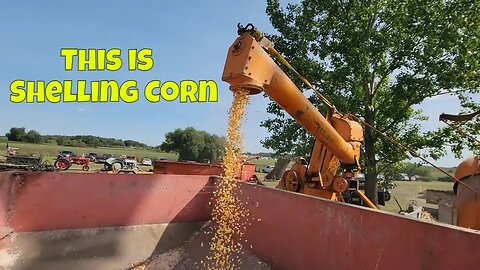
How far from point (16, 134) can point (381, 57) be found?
78316mm

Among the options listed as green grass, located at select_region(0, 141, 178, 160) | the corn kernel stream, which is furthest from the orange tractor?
green grass, located at select_region(0, 141, 178, 160)

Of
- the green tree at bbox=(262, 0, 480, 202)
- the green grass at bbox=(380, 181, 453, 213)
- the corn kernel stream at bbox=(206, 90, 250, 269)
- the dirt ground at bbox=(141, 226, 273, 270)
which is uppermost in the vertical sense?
the green tree at bbox=(262, 0, 480, 202)

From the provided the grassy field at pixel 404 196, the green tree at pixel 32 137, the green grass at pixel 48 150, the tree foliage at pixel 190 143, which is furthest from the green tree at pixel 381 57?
the green tree at pixel 32 137

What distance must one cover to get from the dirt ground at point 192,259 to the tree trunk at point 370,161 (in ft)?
32.6

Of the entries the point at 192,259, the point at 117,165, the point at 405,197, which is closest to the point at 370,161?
the point at 405,197

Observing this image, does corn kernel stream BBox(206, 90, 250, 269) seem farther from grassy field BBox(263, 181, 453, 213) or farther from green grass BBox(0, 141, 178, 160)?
green grass BBox(0, 141, 178, 160)

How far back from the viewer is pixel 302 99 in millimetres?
4219

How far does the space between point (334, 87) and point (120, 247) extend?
33.6ft

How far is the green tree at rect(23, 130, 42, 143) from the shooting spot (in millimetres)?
75000

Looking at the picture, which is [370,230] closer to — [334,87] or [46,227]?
[46,227]

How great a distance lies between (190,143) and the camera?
73812mm

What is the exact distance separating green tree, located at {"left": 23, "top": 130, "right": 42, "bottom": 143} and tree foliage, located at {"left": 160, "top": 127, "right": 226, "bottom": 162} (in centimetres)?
2418

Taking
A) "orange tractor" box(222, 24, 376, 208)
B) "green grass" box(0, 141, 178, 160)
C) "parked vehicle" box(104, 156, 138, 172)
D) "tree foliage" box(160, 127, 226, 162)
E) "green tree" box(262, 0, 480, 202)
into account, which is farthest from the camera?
"tree foliage" box(160, 127, 226, 162)

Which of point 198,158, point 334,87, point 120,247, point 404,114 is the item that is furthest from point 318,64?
point 198,158
